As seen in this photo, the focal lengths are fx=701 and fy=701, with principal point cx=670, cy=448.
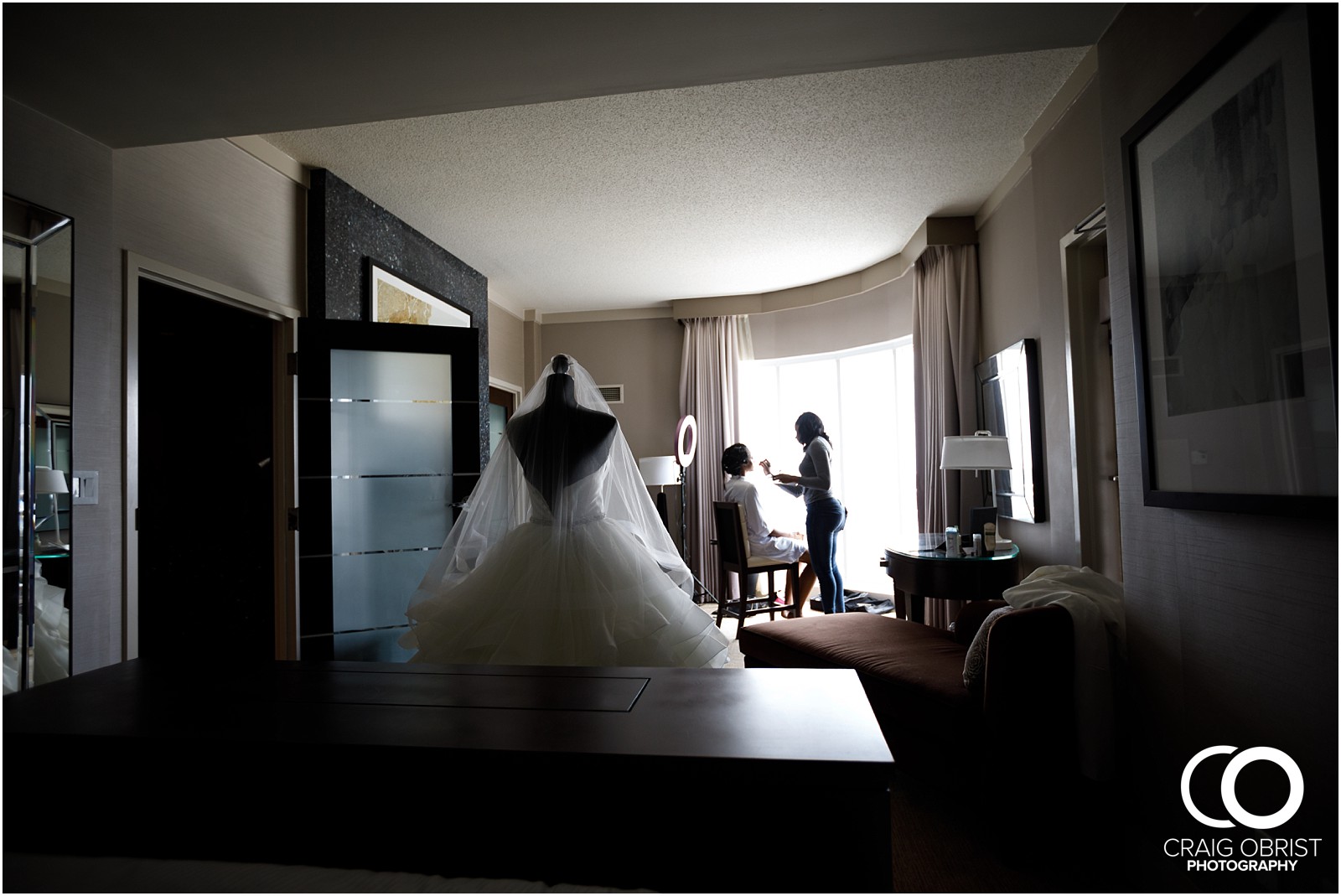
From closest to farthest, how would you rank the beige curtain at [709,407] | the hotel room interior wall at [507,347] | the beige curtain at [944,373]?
the beige curtain at [944,373]
the hotel room interior wall at [507,347]
the beige curtain at [709,407]

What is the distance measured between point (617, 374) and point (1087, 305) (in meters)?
4.56

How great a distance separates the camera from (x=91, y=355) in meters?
2.27

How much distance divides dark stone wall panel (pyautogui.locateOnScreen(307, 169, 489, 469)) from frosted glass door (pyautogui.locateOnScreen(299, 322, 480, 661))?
10.6 inches

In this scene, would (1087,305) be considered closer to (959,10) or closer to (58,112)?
(959,10)

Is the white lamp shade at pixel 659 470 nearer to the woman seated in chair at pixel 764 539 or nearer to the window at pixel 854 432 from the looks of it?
the woman seated in chair at pixel 764 539

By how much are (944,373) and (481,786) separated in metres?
4.18

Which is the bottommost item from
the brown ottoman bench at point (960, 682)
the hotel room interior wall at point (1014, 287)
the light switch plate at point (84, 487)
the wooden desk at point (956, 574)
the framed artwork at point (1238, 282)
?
the brown ottoman bench at point (960, 682)

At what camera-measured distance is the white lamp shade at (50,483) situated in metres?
2.10

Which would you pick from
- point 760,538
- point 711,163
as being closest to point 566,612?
point 711,163

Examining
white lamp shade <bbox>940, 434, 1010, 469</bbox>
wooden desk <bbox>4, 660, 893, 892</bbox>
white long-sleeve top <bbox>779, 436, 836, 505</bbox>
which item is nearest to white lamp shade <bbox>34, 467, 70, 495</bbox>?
wooden desk <bbox>4, 660, 893, 892</bbox>

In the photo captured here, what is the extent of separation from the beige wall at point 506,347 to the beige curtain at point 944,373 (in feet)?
11.4

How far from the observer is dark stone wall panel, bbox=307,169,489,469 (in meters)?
3.59

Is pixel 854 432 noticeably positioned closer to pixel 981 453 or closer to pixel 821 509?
pixel 821 509

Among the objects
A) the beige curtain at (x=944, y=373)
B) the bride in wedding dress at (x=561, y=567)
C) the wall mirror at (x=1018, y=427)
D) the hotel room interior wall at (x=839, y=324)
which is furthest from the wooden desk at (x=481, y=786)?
the hotel room interior wall at (x=839, y=324)
